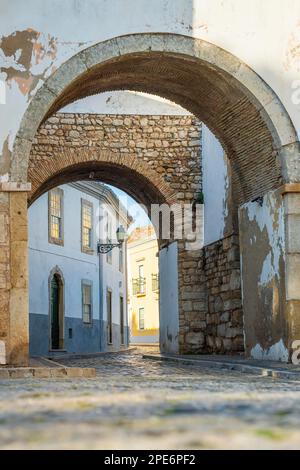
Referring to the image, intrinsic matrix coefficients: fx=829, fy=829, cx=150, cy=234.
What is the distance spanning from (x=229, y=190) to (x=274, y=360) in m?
4.44

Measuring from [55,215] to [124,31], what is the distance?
1447 centimetres

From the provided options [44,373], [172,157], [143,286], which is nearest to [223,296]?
[172,157]

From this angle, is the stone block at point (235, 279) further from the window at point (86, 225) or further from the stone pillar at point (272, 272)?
the window at point (86, 225)

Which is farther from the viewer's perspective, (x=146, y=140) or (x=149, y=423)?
(x=146, y=140)

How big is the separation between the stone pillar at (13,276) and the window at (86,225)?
1711cm

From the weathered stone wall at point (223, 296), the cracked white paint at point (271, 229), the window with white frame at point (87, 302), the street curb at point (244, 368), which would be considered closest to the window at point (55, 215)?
the window with white frame at point (87, 302)

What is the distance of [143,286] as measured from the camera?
43.9 meters

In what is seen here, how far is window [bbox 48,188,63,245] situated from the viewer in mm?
24609

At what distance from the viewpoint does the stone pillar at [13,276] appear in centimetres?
985

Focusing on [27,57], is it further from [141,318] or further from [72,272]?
[141,318]

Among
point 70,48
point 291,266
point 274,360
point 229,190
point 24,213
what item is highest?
point 70,48
